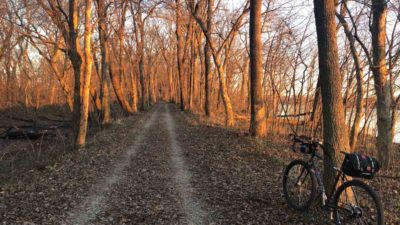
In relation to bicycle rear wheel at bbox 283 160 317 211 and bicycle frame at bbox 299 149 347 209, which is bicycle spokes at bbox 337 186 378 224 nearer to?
bicycle frame at bbox 299 149 347 209

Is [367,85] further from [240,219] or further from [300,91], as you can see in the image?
[240,219]

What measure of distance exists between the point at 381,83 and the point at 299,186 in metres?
5.81

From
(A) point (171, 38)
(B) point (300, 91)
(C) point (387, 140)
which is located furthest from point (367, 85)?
(A) point (171, 38)

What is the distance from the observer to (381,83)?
9.86m

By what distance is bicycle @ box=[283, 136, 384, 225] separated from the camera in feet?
14.7

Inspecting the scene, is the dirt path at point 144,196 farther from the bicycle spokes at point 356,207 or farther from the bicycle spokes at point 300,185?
the bicycle spokes at point 356,207

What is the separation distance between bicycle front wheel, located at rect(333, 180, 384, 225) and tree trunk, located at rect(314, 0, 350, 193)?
2.18 ft

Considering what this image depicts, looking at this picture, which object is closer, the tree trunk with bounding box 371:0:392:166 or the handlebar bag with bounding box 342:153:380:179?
the handlebar bag with bounding box 342:153:380:179

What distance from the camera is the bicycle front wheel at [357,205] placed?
4.27 m

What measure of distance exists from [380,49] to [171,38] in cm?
3596

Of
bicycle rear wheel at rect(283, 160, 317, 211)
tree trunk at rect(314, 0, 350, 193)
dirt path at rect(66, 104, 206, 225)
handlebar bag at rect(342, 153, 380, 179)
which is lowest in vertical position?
dirt path at rect(66, 104, 206, 225)

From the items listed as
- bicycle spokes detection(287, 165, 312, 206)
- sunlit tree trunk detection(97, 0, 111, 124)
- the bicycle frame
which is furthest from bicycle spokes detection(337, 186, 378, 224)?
sunlit tree trunk detection(97, 0, 111, 124)

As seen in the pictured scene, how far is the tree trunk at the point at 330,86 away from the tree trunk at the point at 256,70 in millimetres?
7612

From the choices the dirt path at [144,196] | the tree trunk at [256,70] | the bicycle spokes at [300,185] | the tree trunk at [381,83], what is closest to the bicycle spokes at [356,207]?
the bicycle spokes at [300,185]
